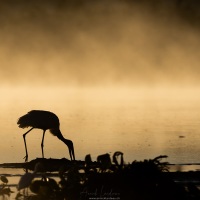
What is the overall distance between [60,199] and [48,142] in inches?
531

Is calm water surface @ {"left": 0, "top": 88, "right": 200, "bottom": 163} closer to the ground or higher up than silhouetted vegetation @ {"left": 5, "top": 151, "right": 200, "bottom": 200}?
higher up

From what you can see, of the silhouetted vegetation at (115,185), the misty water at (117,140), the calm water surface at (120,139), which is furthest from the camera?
the calm water surface at (120,139)

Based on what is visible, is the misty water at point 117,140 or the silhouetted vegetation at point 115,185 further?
the misty water at point 117,140

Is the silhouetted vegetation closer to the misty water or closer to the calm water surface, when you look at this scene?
the misty water

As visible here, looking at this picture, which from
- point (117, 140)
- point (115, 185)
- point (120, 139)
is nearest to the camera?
point (115, 185)

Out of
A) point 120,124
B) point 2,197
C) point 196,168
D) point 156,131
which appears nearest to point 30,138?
point 156,131

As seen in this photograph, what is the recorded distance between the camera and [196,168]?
54.6 feet

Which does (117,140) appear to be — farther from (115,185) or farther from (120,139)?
(115,185)

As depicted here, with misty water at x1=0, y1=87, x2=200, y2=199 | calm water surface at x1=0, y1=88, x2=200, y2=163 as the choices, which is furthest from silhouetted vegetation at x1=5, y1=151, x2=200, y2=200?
calm water surface at x1=0, y1=88, x2=200, y2=163

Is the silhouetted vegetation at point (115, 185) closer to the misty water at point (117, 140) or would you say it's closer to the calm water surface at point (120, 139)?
the misty water at point (117, 140)

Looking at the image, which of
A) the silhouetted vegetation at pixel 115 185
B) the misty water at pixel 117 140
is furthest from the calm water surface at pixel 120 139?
the silhouetted vegetation at pixel 115 185

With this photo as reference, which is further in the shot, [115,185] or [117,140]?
[117,140]

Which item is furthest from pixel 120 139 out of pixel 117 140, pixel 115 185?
pixel 115 185

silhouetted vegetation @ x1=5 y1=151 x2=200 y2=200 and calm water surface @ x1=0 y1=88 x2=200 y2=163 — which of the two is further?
calm water surface @ x1=0 y1=88 x2=200 y2=163
